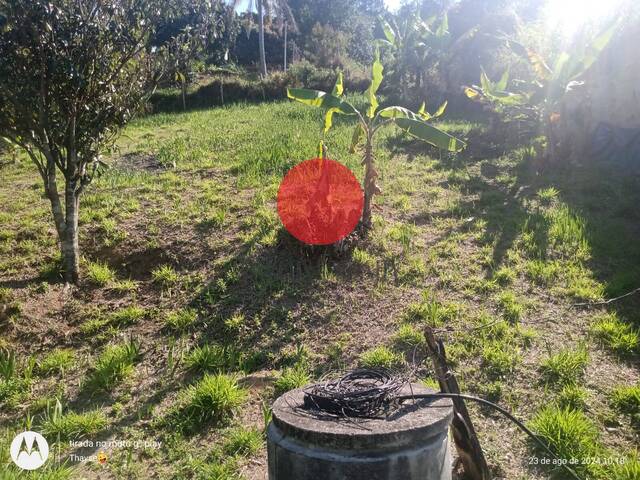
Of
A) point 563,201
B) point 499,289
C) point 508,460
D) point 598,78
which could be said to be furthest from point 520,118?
point 508,460

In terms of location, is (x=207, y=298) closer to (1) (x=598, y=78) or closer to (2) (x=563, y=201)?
(2) (x=563, y=201)

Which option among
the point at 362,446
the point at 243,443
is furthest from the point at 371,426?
the point at 243,443

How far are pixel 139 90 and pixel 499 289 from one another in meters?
5.00

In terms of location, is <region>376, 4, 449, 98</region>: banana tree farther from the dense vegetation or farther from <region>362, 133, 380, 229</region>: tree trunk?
<region>362, 133, 380, 229</region>: tree trunk

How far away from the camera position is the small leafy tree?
5.53m

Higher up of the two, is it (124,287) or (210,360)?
(124,287)

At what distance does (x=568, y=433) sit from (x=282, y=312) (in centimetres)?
303

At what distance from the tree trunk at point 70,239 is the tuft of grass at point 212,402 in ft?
8.90

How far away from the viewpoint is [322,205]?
264 inches

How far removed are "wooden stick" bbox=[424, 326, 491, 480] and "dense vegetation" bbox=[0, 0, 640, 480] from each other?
0.48 meters

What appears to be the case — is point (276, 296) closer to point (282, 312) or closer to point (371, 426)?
point (282, 312)

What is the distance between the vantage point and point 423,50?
17938mm

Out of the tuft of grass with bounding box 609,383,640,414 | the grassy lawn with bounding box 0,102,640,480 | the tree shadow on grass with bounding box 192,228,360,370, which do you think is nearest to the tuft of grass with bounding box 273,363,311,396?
the grassy lawn with bounding box 0,102,640,480

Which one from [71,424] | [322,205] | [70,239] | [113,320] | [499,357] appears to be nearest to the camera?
[71,424]
